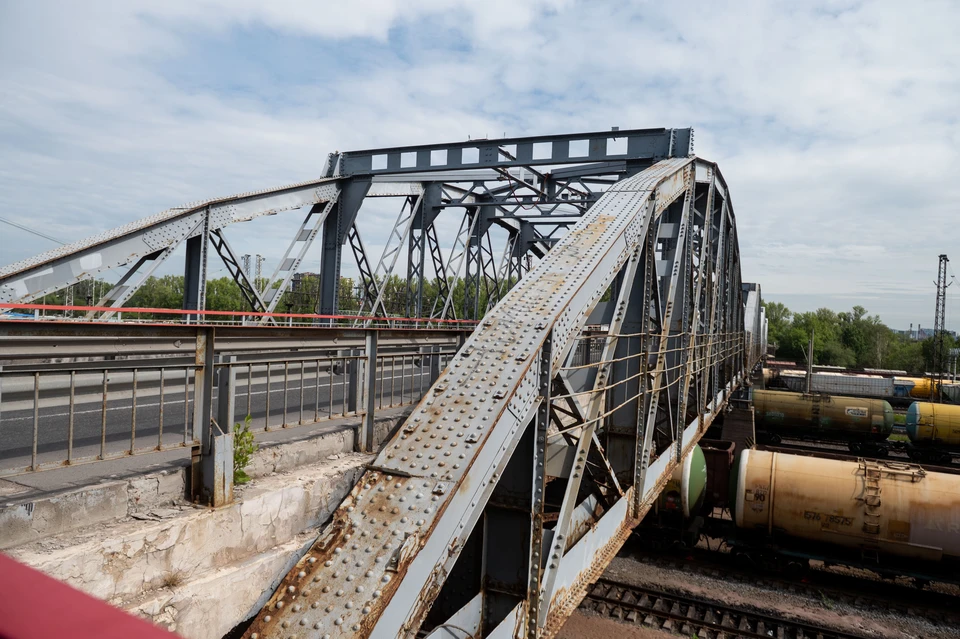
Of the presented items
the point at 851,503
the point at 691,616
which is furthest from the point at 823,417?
the point at 691,616

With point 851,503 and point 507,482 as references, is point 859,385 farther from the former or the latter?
point 507,482

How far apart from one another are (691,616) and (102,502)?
1124cm

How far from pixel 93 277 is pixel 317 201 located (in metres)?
5.86

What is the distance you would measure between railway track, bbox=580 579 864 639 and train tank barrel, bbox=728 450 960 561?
258 centimetres

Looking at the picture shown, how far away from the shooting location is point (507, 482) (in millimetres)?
4598

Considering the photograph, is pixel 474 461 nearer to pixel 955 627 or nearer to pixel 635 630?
pixel 635 630

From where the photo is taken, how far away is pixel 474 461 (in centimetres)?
360

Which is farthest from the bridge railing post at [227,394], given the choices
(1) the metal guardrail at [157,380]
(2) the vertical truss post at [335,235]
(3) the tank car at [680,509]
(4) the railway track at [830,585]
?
(4) the railway track at [830,585]

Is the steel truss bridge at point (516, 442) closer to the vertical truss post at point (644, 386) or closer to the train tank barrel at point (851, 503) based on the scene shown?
the vertical truss post at point (644, 386)

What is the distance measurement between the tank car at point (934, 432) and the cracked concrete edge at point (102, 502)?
31.0 metres

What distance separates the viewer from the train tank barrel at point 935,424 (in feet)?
87.2

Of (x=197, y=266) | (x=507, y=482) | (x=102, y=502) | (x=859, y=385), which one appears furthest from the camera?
(x=859, y=385)

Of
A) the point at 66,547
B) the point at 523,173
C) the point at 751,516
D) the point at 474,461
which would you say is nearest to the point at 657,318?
the point at 474,461

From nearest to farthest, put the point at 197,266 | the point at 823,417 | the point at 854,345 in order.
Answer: the point at 197,266, the point at 823,417, the point at 854,345
